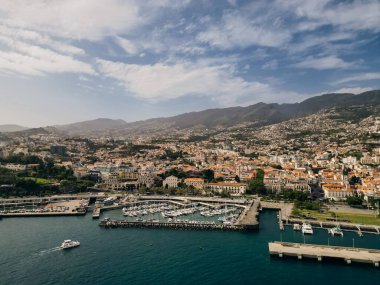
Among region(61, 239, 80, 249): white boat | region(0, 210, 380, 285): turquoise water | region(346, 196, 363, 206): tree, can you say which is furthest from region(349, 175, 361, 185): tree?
region(61, 239, 80, 249): white boat

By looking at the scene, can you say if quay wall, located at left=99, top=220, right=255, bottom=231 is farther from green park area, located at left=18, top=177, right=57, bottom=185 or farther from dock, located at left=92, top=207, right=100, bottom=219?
green park area, located at left=18, top=177, right=57, bottom=185

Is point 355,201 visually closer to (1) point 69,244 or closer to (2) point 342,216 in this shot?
(2) point 342,216

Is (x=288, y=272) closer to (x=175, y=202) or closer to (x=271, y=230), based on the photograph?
(x=271, y=230)

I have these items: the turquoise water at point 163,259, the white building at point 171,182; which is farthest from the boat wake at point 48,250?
the white building at point 171,182

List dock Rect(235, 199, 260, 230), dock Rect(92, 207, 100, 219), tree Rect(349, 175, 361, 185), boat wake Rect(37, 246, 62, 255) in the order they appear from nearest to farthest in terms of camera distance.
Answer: boat wake Rect(37, 246, 62, 255), dock Rect(235, 199, 260, 230), dock Rect(92, 207, 100, 219), tree Rect(349, 175, 361, 185)

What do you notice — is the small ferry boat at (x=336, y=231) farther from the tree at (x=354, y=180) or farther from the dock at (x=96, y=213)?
the tree at (x=354, y=180)

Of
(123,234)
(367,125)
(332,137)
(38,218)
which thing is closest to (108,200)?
(38,218)
